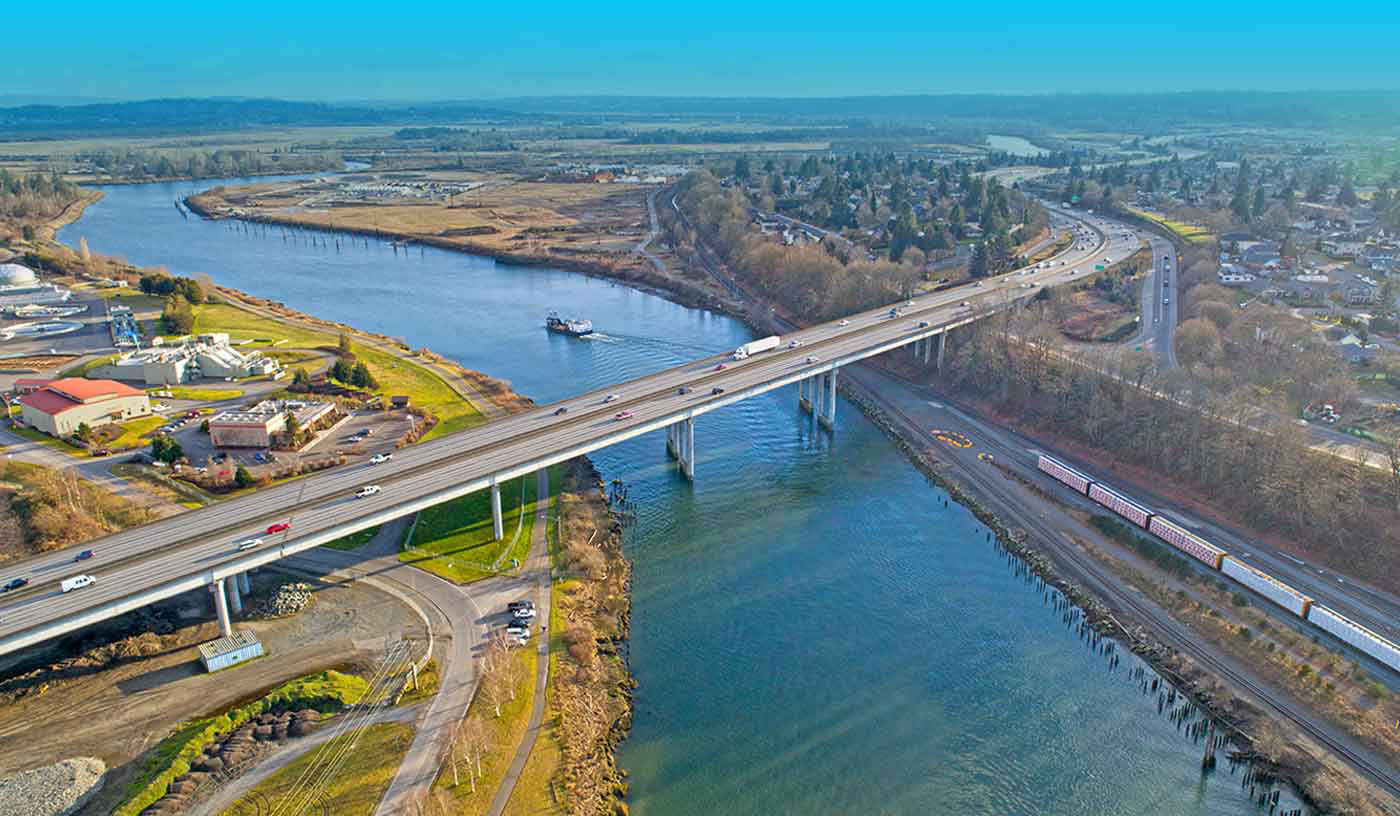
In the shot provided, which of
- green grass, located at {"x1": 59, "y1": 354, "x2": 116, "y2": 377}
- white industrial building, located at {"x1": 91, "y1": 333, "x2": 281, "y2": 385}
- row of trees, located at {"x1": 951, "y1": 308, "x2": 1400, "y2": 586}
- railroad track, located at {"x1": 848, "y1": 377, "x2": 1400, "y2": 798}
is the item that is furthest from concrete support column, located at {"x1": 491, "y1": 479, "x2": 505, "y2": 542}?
green grass, located at {"x1": 59, "y1": 354, "x2": 116, "y2": 377}

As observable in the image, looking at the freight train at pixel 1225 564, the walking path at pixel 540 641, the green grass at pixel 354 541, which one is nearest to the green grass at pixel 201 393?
the green grass at pixel 354 541

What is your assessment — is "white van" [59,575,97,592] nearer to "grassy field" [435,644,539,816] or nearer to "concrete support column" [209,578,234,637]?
"concrete support column" [209,578,234,637]

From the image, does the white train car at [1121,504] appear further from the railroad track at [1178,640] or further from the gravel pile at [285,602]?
the gravel pile at [285,602]

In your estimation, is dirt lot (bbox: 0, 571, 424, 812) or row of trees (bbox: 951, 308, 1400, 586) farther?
row of trees (bbox: 951, 308, 1400, 586)

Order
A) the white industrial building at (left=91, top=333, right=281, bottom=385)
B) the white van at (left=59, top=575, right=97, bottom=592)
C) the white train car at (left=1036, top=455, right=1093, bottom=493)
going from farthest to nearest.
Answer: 1. the white industrial building at (left=91, top=333, right=281, bottom=385)
2. the white train car at (left=1036, top=455, right=1093, bottom=493)
3. the white van at (left=59, top=575, right=97, bottom=592)

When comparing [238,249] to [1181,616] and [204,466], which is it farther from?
[1181,616]

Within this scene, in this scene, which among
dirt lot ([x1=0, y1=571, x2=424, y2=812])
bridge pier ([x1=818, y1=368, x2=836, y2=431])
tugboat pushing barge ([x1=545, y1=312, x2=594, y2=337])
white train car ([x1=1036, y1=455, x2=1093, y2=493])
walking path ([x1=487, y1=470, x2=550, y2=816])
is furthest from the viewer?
tugboat pushing barge ([x1=545, y1=312, x2=594, y2=337])
